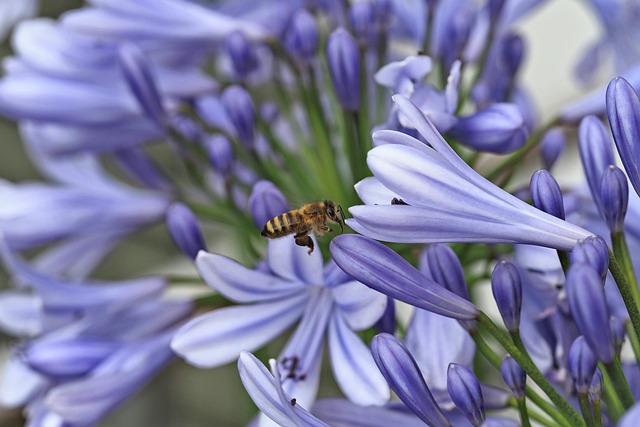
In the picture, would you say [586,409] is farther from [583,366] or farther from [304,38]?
[304,38]

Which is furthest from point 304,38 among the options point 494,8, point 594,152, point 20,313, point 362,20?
point 20,313

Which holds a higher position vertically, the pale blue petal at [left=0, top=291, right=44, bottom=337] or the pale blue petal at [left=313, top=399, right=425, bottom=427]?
the pale blue petal at [left=313, top=399, right=425, bottom=427]

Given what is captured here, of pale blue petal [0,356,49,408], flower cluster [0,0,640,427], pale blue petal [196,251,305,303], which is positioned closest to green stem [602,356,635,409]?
flower cluster [0,0,640,427]

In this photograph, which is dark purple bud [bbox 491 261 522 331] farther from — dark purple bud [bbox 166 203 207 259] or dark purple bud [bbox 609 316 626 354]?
dark purple bud [bbox 166 203 207 259]

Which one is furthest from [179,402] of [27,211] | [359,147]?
[359,147]

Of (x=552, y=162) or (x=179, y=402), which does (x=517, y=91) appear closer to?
(x=552, y=162)
